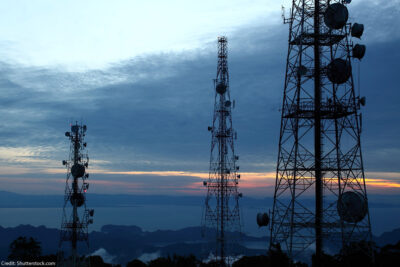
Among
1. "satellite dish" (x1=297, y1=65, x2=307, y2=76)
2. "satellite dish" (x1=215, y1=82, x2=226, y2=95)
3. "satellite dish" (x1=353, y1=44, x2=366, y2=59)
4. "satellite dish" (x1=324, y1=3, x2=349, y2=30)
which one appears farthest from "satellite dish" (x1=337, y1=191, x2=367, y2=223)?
"satellite dish" (x1=215, y1=82, x2=226, y2=95)

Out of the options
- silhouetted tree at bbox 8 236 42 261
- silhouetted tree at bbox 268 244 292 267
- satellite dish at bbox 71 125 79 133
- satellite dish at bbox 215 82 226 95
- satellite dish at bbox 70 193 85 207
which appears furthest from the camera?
silhouetted tree at bbox 8 236 42 261

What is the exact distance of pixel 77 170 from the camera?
45.9m

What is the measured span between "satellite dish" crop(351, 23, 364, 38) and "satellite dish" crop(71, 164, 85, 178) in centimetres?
3169

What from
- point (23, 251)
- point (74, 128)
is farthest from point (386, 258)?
point (23, 251)

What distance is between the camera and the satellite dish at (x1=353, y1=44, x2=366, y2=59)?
35.2m

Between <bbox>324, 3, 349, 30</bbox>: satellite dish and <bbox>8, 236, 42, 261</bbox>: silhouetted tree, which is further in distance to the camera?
<bbox>8, 236, 42, 261</bbox>: silhouetted tree

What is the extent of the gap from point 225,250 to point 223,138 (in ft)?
A: 49.3

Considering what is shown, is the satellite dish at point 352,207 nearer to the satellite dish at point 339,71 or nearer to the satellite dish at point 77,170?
the satellite dish at point 339,71

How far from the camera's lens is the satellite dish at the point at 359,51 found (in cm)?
3519

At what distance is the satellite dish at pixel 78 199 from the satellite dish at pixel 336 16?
104 ft

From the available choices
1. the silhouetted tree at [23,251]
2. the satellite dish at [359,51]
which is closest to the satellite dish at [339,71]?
the satellite dish at [359,51]

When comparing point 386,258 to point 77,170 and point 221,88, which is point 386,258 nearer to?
point 221,88

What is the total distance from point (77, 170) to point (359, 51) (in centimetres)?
3186

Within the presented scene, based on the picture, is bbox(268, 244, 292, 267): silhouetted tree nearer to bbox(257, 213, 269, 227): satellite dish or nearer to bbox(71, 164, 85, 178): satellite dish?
bbox(257, 213, 269, 227): satellite dish
